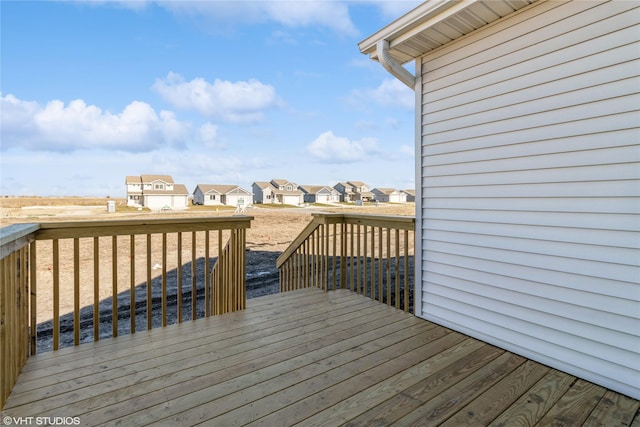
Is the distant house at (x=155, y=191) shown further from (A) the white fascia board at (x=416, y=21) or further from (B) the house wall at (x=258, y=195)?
(A) the white fascia board at (x=416, y=21)

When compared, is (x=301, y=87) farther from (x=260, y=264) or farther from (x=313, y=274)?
(x=313, y=274)

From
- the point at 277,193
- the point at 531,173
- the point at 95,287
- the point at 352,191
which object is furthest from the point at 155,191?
the point at 531,173

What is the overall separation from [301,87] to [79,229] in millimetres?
16225

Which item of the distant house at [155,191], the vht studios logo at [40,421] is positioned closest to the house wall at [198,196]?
the distant house at [155,191]

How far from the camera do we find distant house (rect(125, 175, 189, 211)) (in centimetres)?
3791

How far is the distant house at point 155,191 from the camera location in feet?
124

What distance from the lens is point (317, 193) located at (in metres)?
55.0

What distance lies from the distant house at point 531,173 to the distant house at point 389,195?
185ft

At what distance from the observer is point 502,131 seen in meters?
2.39

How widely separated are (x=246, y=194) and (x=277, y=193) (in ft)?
16.9

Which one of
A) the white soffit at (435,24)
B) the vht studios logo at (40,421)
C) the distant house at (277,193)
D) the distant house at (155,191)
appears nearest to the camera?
the vht studios logo at (40,421)

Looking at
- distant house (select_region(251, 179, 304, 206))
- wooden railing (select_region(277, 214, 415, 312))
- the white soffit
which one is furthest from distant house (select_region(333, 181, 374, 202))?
the white soffit

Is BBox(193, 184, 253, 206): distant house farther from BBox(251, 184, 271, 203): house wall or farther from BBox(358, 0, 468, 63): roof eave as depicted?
BBox(358, 0, 468, 63): roof eave

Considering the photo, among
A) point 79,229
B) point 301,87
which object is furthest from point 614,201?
point 301,87
